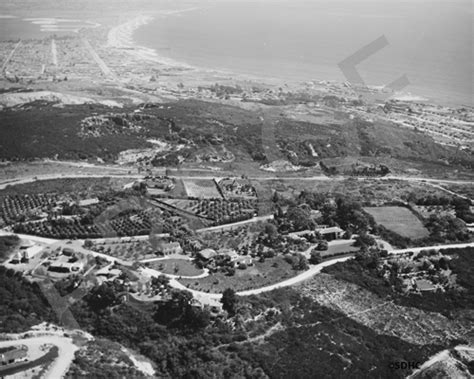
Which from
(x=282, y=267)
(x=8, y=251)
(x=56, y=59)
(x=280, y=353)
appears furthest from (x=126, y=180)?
(x=56, y=59)

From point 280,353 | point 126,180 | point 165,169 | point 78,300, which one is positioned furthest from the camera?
point 165,169

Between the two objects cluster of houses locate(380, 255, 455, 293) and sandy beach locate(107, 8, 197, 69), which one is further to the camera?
sandy beach locate(107, 8, 197, 69)

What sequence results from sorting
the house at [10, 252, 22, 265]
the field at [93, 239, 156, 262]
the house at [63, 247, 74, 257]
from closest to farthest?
the house at [10, 252, 22, 265]
the house at [63, 247, 74, 257]
the field at [93, 239, 156, 262]

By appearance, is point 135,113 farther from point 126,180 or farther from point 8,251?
point 8,251

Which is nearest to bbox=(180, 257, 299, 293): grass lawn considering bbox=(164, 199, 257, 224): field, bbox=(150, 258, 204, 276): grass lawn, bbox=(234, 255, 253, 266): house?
bbox=(234, 255, 253, 266): house

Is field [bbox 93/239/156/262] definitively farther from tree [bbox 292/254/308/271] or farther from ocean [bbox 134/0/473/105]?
ocean [bbox 134/0/473/105]

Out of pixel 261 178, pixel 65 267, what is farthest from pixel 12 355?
pixel 261 178
